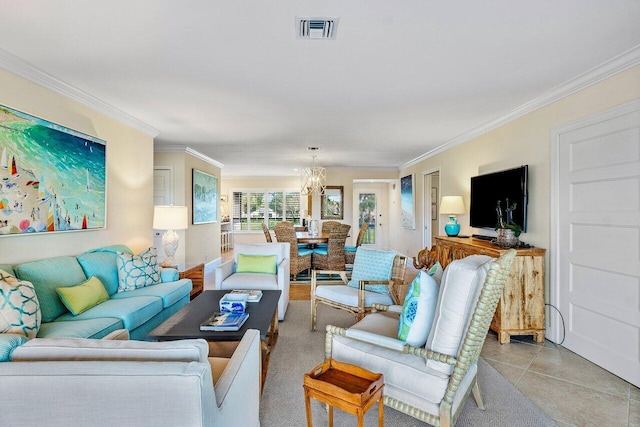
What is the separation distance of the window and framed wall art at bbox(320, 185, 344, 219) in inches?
67.8

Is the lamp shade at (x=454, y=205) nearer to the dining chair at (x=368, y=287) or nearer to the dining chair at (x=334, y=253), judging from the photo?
the dining chair at (x=334, y=253)

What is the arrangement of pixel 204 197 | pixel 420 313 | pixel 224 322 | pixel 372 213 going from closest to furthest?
pixel 420 313
pixel 224 322
pixel 204 197
pixel 372 213

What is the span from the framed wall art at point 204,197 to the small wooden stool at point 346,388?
509cm

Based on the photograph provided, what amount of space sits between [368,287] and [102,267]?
253 centimetres

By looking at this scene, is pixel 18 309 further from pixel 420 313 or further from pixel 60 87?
pixel 420 313

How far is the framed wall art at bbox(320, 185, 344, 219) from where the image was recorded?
8.49m

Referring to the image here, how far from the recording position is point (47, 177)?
2.86 meters

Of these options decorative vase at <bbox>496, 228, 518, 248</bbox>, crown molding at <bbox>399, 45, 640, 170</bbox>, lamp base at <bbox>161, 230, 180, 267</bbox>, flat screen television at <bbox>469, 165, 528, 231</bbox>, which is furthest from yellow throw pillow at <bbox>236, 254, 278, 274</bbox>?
crown molding at <bbox>399, 45, 640, 170</bbox>

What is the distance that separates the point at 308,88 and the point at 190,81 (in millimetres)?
1021

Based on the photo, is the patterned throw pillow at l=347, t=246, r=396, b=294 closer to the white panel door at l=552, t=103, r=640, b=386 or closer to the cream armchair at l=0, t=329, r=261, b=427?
the white panel door at l=552, t=103, r=640, b=386

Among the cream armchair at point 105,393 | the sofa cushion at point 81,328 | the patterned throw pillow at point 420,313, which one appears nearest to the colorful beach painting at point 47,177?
the sofa cushion at point 81,328

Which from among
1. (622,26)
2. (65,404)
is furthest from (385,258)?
(65,404)

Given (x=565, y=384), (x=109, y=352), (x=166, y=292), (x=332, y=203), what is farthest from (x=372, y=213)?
(x=109, y=352)

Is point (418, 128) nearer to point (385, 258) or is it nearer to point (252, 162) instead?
point (385, 258)
